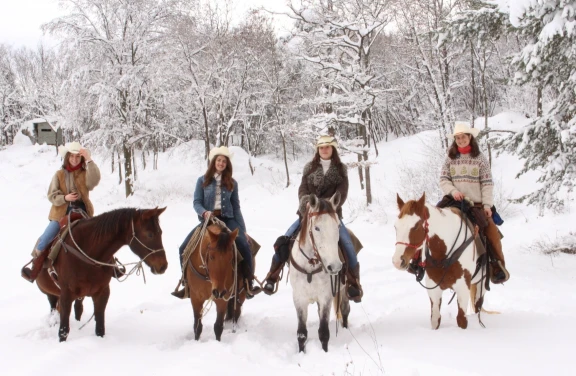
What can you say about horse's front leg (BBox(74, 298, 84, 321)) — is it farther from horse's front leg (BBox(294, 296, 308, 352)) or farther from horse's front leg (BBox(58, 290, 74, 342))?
horse's front leg (BBox(294, 296, 308, 352))

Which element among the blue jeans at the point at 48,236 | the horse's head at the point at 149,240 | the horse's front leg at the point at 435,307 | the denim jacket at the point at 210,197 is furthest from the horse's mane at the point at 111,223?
the horse's front leg at the point at 435,307

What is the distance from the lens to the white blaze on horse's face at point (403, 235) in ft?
15.3

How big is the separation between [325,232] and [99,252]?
117 inches

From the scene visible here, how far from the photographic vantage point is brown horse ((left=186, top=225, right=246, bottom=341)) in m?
5.01

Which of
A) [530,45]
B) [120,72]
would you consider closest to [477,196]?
[530,45]

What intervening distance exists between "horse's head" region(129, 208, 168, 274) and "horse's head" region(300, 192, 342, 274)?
186 cm

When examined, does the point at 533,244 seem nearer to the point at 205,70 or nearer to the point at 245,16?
the point at 205,70

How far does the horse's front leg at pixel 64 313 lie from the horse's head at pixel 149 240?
1096 mm

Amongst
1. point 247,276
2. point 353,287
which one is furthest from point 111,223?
point 353,287

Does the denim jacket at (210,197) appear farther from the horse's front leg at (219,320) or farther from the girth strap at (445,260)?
the girth strap at (445,260)

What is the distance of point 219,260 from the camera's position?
16.5ft

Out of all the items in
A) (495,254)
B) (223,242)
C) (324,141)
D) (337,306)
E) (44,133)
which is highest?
(44,133)

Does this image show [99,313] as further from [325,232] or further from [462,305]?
[462,305]

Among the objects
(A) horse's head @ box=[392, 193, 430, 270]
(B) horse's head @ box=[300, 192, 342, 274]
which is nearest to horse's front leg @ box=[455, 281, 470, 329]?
(A) horse's head @ box=[392, 193, 430, 270]
